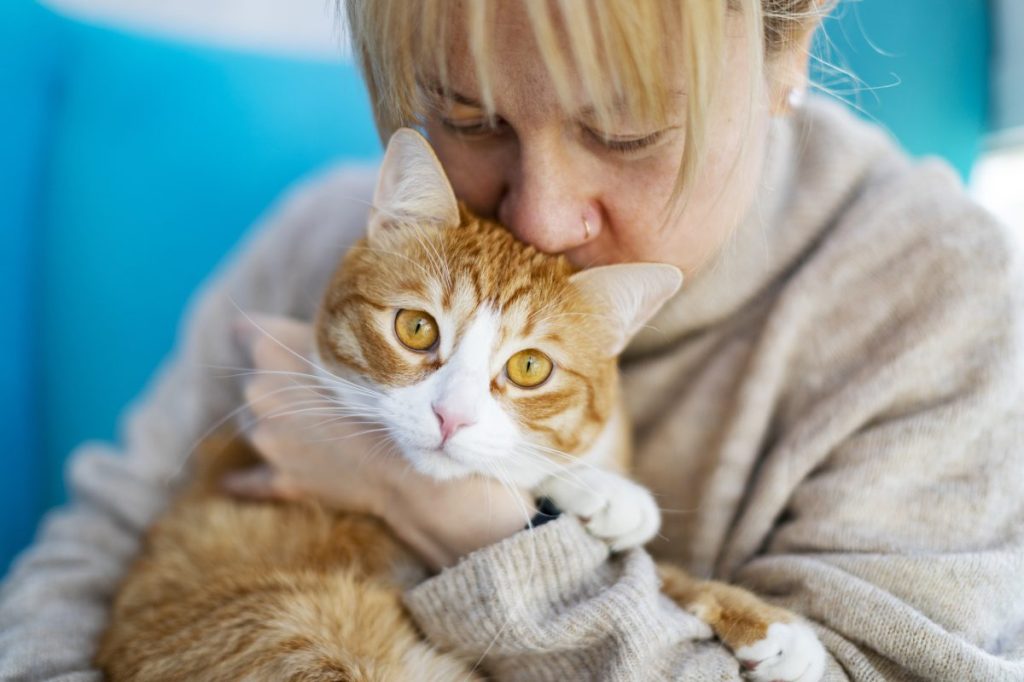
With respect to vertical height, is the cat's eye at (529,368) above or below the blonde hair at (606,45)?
below

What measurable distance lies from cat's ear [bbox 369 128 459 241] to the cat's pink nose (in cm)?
43

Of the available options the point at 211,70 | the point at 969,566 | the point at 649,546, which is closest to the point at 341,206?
the point at 211,70

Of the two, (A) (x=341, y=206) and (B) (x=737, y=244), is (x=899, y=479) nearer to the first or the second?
(B) (x=737, y=244)

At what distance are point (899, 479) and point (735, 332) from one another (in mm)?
518

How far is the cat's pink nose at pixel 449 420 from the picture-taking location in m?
1.26

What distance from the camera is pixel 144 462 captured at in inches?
74.7

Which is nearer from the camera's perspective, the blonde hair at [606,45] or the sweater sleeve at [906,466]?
the blonde hair at [606,45]

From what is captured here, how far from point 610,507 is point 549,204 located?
0.57 m

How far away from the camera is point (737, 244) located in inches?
64.3

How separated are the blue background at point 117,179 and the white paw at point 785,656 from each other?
Answer: 1.72 metres

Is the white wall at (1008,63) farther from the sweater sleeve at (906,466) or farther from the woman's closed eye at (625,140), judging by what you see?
the woman's closed eye at (625,140)

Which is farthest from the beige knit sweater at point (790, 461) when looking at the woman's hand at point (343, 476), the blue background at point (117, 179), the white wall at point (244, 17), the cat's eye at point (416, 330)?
the white wall at point (244, 17)

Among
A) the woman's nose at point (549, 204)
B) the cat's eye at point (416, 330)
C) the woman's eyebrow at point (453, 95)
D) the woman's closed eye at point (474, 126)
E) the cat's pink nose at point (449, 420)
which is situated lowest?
the cat's pink nose at point (449, 420)

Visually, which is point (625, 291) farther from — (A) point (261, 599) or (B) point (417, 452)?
(A) point (261, 599)
